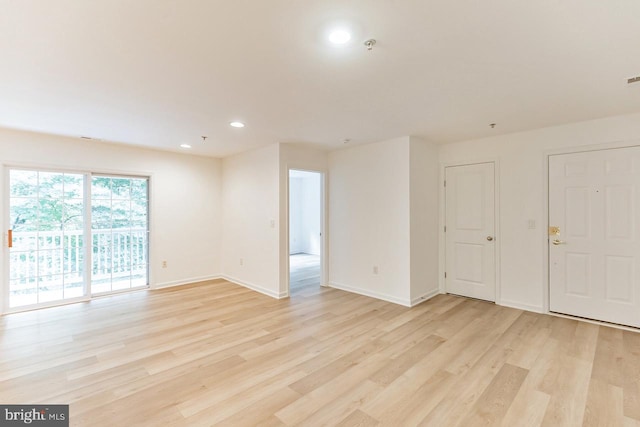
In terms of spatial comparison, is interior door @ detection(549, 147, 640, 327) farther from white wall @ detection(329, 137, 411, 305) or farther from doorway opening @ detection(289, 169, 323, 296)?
doorway opening @ detection(289, 169, 323, 296)

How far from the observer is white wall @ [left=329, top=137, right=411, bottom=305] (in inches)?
165

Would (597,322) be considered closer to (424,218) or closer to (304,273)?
(424,218)

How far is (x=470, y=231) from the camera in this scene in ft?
14.5

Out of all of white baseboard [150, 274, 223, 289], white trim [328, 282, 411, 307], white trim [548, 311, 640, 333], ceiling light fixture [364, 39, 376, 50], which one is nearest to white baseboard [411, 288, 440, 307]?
white trim [328, 282, 411, 307]

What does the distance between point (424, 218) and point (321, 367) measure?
272 centimetres

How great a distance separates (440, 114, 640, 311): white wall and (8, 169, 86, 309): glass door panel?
609 cm

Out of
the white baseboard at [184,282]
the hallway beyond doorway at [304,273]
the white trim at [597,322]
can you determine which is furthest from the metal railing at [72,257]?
the white trim at [597,322]

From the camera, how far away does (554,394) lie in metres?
2.15

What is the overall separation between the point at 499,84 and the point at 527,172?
1976mm

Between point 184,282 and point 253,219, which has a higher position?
point 253,219

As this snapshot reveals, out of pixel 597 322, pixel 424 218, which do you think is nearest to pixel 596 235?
pixel 597 322

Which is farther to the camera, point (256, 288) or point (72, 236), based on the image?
point (256, 288)

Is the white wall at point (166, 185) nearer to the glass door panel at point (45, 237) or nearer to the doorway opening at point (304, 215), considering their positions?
the glass door panel at point (45, 237)

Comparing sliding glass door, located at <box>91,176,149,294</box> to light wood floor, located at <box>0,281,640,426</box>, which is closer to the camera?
light wood floor, located at <box>0,281,640,426</box>
